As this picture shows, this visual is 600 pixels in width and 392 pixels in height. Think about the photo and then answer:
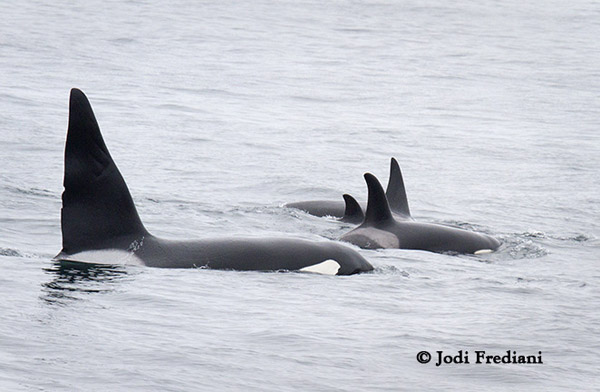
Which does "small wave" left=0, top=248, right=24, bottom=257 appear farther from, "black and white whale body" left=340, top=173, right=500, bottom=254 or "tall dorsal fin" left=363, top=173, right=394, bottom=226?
"tall dorsal fin" left=363, top=173, right=394, bottom=226

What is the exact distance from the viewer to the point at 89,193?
33.2 ft

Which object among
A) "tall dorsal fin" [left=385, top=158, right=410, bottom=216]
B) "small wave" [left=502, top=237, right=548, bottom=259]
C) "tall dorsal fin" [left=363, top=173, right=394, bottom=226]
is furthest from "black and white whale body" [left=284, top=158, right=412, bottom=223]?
"small wave" [left=502, top=237, right=548, bottom=259]

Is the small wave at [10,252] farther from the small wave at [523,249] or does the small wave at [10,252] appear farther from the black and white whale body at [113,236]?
the small wave at [523,249]

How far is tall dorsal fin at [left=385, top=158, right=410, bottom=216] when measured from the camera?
14.9m

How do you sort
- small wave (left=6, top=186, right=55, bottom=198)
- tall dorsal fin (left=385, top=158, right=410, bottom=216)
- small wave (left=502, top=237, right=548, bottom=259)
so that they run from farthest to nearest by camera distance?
1. small wave (left=6, top=186, right=55, bottom=198)
2. tall dorsal fin (left=385, top=158, right=410, bottom=216)
3. small wave (left=502, top=237, right=548, bottom=259)

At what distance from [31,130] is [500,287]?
1407 centimetres

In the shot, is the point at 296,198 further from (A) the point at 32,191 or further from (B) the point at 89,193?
(B) the point at 89,193

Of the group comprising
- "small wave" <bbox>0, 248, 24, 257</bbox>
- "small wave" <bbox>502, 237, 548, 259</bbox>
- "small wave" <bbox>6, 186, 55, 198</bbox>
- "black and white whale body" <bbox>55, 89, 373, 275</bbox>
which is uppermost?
"black and white whale body" <bbox>55, 89, 373, 275</bbox>

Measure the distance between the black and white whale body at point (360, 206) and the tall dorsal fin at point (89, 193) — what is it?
507 cm

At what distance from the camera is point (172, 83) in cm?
3562

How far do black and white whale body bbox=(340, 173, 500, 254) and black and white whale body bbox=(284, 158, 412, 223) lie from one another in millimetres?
977

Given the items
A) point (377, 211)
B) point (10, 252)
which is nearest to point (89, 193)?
point (10, 252)

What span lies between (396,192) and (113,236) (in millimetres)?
5432

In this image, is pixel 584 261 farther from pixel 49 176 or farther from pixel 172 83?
pixel 172 83
